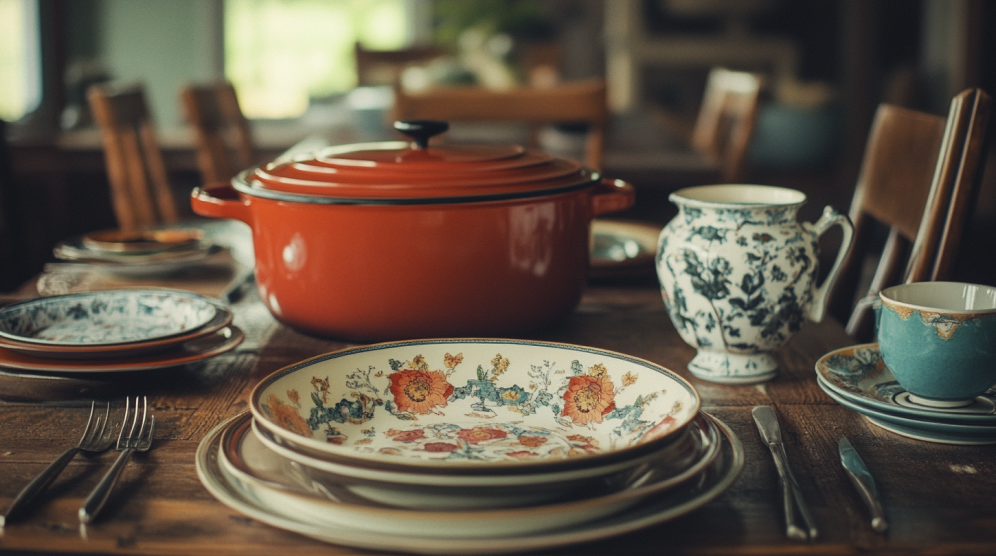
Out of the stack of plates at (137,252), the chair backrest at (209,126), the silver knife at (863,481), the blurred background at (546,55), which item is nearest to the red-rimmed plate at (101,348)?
the stack of plates at (137,252)

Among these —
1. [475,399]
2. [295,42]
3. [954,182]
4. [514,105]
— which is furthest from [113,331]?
[295,42]

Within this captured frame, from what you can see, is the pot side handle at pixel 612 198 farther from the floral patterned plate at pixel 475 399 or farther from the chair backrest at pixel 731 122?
the chair backrest at pixel 731 122

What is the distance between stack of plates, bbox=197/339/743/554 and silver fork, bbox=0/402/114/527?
92 millimetres

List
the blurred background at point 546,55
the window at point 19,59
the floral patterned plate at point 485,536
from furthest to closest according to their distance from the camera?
the blurred background at point 546,55 < the window at point 19,59 < the floral patterned plate at point 485,536

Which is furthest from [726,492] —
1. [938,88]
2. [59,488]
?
[938,88]

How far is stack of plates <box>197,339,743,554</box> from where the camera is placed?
0.48m

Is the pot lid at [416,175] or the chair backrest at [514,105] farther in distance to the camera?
the chair backrest at [514,105]

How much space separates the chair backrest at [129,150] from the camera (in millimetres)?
1752

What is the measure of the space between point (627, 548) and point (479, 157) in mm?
463

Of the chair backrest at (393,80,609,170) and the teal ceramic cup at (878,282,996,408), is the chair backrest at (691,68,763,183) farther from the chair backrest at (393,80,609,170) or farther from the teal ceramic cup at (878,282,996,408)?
the teal ceramic cup at (878,282,996,408)

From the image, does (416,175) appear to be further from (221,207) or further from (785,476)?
(785,476)

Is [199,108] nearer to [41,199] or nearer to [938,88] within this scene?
[41,199]

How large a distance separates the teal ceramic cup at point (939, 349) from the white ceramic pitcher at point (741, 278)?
0.31 feet

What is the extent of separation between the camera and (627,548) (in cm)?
50
